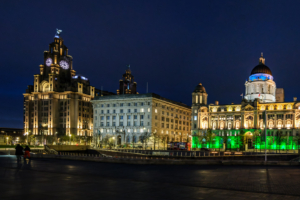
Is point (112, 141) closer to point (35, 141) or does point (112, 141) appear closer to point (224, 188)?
point (35, 141)

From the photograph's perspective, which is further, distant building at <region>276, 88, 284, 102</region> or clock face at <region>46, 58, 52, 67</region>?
clock face at <region>46, 58, 52, 67</region>

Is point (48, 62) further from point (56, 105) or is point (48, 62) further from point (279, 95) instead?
point (279, 95)

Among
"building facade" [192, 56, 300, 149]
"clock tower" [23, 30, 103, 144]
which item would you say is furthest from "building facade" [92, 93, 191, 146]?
"clock tower" [23, 30, 103, 144]

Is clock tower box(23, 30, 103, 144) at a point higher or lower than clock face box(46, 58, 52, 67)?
lower

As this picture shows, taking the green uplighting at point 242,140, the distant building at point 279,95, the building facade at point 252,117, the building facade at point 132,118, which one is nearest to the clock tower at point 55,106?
the building facade at point 132,118

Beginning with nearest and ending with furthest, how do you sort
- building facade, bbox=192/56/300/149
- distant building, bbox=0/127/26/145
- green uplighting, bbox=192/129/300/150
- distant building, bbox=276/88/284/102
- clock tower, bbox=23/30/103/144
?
green uplighting, bbox=192/129/300/150
building facade, bbox=192/56/300/149
distant building, bbox=276/88/284/102
distant building, bbox=0/127/26/145
clock tower, bbox=23/30/103/144

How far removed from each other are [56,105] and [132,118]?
55054 mm

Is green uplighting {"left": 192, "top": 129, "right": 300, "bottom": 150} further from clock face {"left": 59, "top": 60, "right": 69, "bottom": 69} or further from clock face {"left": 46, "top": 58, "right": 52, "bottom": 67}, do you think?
clock face {"left": 46, "top": 58, "right": 52, "bottom": 67}

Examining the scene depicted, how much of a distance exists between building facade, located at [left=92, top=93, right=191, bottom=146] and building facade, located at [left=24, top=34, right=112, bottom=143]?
23.3 m

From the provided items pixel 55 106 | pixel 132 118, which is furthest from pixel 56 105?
pixel 132 118

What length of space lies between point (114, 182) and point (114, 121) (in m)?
128

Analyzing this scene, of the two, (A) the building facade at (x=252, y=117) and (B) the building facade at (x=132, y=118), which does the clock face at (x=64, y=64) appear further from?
(A) the building facade at (x=252, y=117)

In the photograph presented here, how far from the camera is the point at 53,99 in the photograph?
6762 inches

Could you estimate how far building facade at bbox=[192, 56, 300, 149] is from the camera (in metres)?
124
